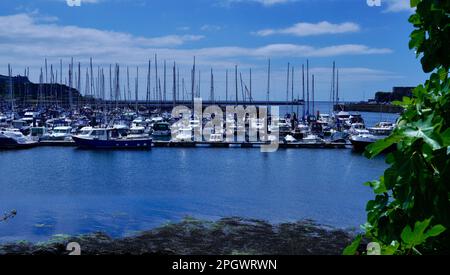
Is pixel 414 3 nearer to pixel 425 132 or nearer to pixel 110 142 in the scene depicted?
pixel 425 132

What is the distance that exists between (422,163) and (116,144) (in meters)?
41.6

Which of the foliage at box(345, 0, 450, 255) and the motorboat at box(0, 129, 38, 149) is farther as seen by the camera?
the motorboat at box(0, 129, 38, 149)

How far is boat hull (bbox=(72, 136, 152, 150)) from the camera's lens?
137ft

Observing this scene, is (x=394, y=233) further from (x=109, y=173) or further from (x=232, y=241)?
(x=109, y=173)

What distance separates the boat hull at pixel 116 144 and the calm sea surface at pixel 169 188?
3.52 feet

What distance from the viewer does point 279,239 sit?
15.1 metres

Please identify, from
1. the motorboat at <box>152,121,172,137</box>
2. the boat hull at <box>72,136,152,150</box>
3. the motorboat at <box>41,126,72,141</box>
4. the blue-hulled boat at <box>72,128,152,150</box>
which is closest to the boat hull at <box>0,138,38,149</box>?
the motorboat at <box>41,126,72,141</box>

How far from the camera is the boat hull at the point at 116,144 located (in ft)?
137

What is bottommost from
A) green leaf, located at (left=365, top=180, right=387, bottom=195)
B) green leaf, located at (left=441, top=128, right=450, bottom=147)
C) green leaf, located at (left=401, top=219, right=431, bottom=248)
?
green leaf, located at (left=401, top=219, right=431, bottom=248)

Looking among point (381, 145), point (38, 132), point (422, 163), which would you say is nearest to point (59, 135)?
point (38, 132)

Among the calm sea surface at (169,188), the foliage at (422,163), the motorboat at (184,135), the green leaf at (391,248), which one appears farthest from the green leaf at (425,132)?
the motorboat at (184,135)

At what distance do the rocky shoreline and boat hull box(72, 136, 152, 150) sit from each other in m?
24.9

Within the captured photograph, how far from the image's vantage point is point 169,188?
2553cm

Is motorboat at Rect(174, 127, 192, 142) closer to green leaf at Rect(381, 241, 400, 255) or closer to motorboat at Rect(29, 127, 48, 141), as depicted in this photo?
motorboat at Rect(29, 127, 48, 141)
